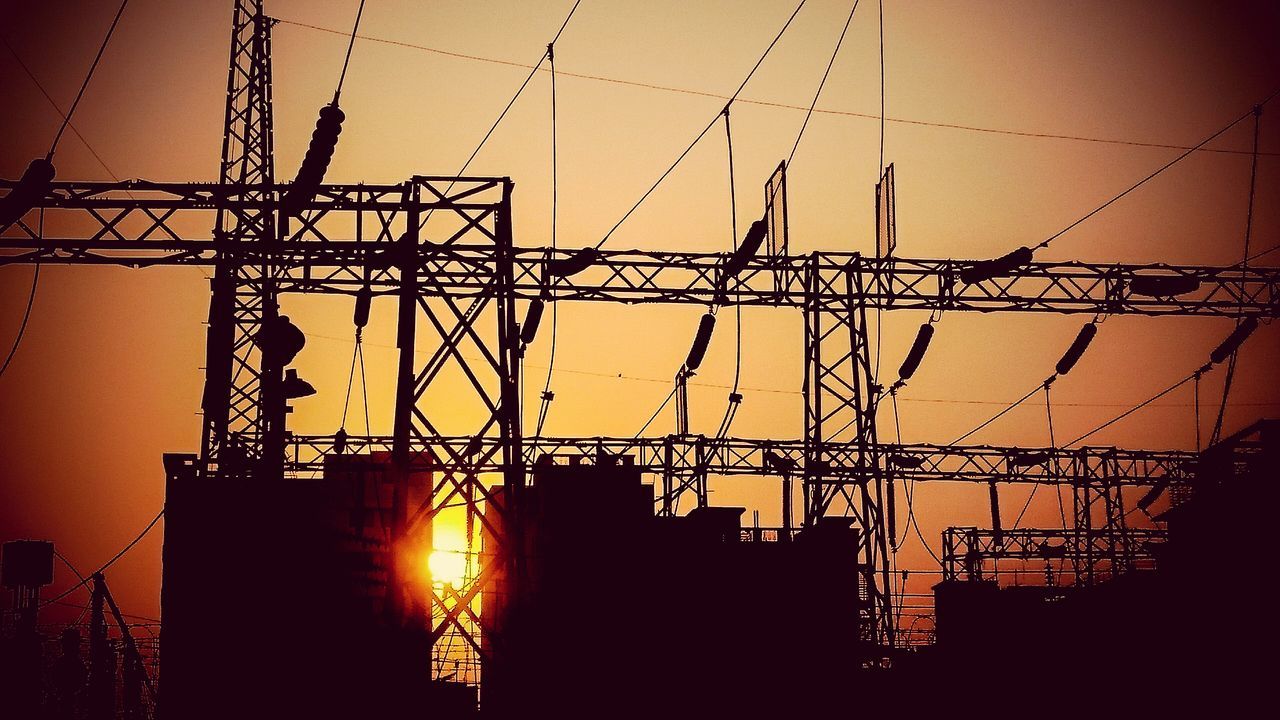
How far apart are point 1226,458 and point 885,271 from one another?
12417mm

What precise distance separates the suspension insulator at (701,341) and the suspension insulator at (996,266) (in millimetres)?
4733

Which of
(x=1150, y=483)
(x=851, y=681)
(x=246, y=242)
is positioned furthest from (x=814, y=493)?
(x=1150, y=483)

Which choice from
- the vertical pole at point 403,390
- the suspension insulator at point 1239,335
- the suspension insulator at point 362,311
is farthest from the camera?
the suspension insulator at point 1239,335

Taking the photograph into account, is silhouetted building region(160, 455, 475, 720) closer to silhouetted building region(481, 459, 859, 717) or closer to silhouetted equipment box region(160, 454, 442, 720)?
silhouetted equipment box region(160, 454, 442, 720)

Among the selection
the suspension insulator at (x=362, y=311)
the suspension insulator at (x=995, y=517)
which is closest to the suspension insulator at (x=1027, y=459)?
the suspension insulator at (x=995, y=517)

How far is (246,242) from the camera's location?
60.9 feet

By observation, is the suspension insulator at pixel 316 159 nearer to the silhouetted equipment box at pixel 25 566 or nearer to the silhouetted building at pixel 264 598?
the silhouetted building at pixel 264 598

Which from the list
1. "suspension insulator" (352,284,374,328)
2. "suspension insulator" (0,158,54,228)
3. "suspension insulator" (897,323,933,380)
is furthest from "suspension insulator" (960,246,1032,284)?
"suspension insulator" (0,158,54,228)

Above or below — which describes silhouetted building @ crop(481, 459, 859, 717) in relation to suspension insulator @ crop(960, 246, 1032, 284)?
below

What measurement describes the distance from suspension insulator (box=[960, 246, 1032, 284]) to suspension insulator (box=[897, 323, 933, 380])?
122cm

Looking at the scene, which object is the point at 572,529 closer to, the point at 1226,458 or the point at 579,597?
the point at 579,597

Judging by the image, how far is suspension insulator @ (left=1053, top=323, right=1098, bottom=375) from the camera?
79.7 ft

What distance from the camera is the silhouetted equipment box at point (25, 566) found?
2448 centimetres

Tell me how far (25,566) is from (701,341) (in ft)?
46.6
